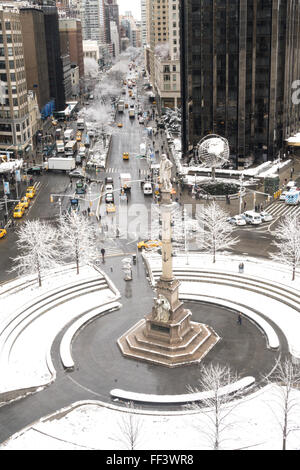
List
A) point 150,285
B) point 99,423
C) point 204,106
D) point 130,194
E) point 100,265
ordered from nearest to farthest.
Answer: point 99,423 → point 150,285 → point 100,265 → point 130,194 → point 204,106

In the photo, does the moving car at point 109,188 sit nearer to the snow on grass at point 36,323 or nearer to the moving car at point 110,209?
the moving car at point 110,209

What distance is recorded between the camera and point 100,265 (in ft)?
207

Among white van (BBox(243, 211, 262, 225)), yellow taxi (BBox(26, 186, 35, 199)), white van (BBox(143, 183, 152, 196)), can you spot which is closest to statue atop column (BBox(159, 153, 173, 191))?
white van (BBox(243, 211, 262, 225))

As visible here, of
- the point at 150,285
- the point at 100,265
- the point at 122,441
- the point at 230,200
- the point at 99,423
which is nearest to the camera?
the point at 122,441

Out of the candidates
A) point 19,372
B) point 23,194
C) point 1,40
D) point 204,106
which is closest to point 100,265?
point 19,372

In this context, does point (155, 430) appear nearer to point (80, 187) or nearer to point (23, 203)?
point (23, 203)

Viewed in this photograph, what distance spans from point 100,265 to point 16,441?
30181 mm

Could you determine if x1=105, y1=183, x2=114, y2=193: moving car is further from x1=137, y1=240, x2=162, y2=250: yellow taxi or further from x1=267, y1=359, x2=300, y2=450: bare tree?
x1=267, y1=359, x2=300, y2=450: bare tree

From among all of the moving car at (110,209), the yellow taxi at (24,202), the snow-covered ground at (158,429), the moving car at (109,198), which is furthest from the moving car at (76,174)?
the snow-covered ground at (158,429)

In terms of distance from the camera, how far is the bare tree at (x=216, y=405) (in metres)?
33.8

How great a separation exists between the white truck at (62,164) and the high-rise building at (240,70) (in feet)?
80.5

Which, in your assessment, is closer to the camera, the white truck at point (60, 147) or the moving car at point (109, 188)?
the moving car at point (109, 188)

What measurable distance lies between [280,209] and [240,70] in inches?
1336
